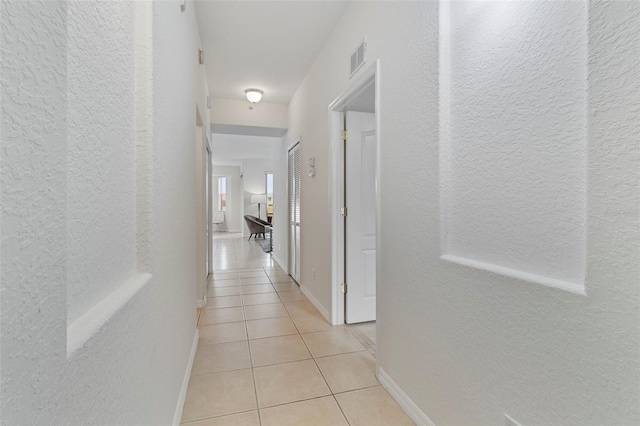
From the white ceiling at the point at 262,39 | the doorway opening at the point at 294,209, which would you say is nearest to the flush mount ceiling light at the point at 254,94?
the white ceiling at the point at 262,39

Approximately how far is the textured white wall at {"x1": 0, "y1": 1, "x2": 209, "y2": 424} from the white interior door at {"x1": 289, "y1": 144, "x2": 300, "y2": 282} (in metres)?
2.72

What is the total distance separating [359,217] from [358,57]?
1.35 meters

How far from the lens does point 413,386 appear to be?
1.59m

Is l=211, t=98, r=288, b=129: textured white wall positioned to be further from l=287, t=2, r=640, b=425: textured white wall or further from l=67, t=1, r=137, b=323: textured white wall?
l=67, t=1, r=137, b=323: textured white wall

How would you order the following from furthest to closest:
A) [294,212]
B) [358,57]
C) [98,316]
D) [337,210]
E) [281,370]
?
[294,212], [337,210], [358,57], [281,370], [98,316]

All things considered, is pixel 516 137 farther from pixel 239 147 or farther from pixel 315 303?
pixel 239 147

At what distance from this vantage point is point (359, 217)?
2.83 m

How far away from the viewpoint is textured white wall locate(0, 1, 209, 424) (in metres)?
0.39

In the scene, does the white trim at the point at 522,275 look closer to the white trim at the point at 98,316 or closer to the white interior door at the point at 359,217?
the white trim at the point at 98,316

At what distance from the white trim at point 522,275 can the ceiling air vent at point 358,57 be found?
1.53m

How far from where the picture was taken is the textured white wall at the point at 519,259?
30.2 inches

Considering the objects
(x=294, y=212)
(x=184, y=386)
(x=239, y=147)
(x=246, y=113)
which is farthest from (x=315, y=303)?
(x=239, y=147)

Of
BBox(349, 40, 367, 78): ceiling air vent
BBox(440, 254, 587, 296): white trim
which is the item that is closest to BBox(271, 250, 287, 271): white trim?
BBox(349, 40, 367, 78): ceiling air vent

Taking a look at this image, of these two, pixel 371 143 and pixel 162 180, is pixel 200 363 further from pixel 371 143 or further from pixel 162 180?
pixel 371 143
